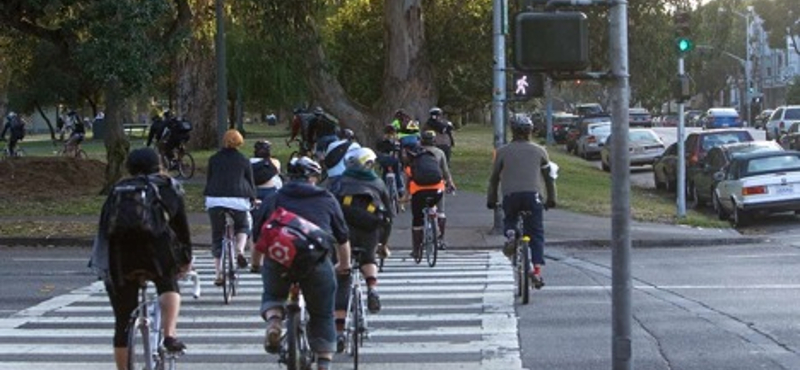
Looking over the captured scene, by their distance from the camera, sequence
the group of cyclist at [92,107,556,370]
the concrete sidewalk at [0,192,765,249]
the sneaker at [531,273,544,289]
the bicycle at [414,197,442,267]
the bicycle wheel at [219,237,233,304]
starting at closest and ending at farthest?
the group of cyclist at [92,107,556,370] → the sneaker at [531,273,544,289] → the bicycle wheel at [219,237,233,304] → the bicycle at [414,197,442,267] → the concrete sidewalk at [0,192,765,249]

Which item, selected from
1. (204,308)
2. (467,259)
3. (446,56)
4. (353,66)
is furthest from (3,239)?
(353,66)

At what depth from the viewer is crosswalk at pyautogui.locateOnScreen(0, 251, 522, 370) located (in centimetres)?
1071

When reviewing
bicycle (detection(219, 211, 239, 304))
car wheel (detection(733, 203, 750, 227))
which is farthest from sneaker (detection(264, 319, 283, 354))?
car wheel (detection(733, 203, 750, 227))

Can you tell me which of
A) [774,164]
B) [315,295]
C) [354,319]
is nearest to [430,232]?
[354,319]

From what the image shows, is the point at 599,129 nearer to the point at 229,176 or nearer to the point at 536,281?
the point at 536,281

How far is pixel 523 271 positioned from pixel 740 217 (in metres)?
13.4

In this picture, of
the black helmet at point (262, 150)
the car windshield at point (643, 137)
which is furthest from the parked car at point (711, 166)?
the black helmet at point (262, 150)

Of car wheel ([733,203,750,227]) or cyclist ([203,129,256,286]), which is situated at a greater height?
cyclist ([203,129,256,286])

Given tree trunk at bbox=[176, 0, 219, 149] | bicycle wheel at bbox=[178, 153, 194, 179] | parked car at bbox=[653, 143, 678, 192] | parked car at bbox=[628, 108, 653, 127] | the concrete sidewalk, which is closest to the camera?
the concrete sidewalk

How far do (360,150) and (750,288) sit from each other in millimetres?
5942

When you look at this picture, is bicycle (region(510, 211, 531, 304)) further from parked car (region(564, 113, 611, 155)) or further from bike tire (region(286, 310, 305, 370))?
parked car (region(564, 113, 611, 155))

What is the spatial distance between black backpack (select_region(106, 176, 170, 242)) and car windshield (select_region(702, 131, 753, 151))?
2678 cm

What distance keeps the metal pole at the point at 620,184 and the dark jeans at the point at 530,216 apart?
5505 mm

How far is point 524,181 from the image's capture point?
44.7ft
